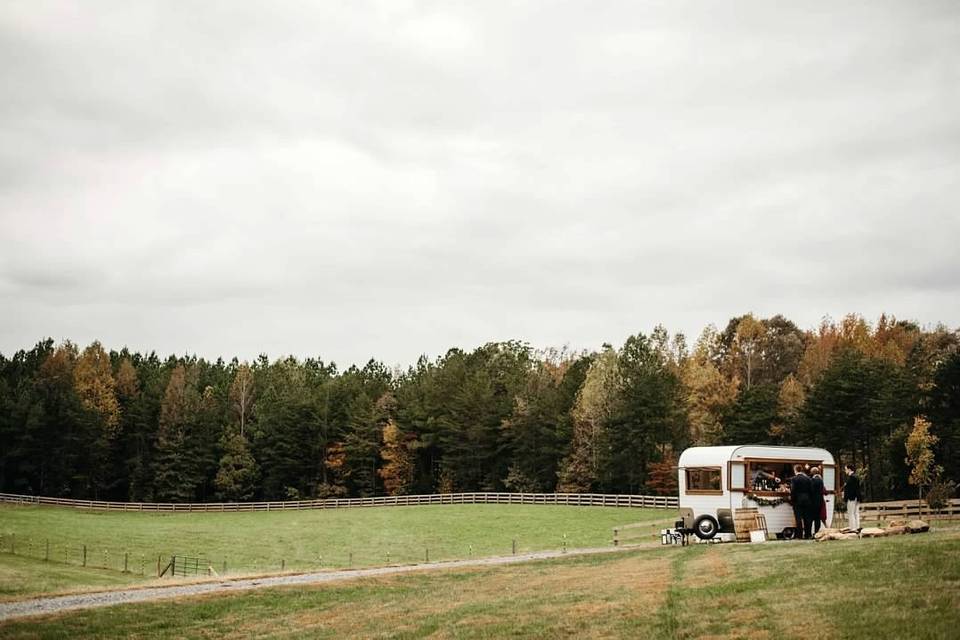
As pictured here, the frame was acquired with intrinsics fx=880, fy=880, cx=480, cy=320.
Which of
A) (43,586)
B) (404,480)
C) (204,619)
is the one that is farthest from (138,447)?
(204,619)

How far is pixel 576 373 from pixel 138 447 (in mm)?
50952

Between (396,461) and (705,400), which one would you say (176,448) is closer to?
(396,461)

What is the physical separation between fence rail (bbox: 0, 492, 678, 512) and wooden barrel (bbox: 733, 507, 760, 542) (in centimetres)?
3122

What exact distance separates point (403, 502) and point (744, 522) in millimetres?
50441

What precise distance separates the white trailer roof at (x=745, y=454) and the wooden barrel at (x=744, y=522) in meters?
2.07

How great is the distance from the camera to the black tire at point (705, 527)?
30.7m

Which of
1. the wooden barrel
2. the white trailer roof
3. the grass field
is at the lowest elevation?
the grass field

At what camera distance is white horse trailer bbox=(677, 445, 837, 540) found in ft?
98.1

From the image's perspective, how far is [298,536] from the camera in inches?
2188

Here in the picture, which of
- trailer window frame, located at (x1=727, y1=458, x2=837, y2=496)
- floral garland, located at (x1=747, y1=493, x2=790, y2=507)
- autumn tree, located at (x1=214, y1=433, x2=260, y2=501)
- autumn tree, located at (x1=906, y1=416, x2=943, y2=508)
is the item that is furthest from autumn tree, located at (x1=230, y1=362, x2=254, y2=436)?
floral garland, located at (x1=747, y1=493, x2=790, y2=507)

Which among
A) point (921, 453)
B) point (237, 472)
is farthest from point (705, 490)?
point (237, 472)

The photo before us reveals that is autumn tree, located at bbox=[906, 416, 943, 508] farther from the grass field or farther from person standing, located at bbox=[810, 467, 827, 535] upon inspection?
person standing, located at bbox=[810, 467, 827, 535]

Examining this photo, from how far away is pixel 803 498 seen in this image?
26.7 meters

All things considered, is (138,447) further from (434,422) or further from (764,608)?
(764,608)
